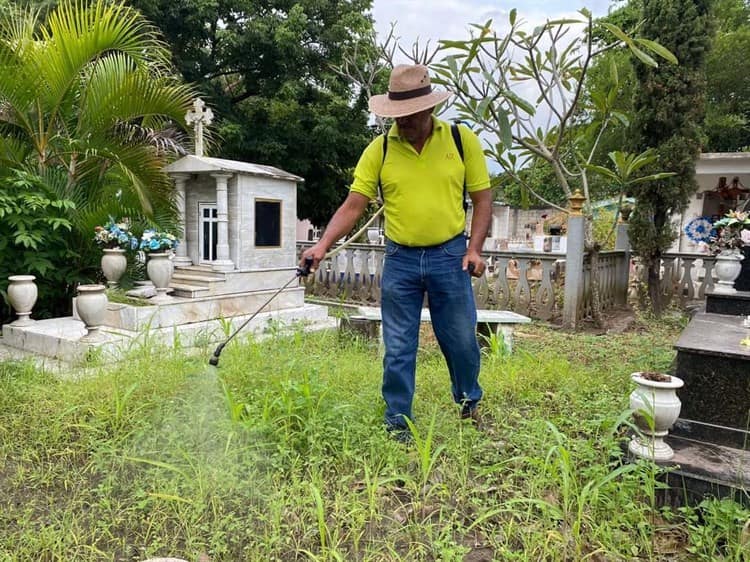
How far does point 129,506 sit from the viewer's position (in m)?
1.81

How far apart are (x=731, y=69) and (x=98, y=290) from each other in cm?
1475

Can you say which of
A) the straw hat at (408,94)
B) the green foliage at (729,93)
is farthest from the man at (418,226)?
the green foliage at (729,93)

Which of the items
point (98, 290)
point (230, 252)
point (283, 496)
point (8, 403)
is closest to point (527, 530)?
point (283, 496)

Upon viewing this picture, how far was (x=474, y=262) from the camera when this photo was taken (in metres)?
2.24

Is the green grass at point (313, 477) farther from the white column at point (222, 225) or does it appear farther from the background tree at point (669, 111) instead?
the background tree at point (669, 111)

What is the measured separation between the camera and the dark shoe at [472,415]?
242 cm

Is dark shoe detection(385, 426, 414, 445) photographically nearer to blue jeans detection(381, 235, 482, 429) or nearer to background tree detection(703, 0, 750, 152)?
blue jeans detection(381, 235, 482, 429)

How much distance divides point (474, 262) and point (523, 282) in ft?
13.5

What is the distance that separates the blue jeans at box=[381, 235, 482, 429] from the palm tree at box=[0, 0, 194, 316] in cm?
311

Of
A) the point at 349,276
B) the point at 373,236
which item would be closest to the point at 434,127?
the point at 349,276

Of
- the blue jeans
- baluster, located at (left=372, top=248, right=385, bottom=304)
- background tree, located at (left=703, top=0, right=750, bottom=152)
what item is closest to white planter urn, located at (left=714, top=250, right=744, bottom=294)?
the blue jeans

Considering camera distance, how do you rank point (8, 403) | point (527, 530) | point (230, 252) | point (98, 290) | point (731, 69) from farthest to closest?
point (731, 69)
point (230, 252)
point (98, 290)
point (8, 403)
point (527, 530)

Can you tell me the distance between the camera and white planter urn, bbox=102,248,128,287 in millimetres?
4539

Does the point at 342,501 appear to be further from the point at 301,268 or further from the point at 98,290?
the point at 98,290
